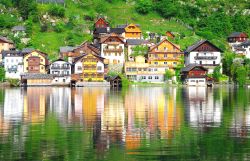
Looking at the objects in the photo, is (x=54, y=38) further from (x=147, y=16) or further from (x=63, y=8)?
(x=147, y=16)

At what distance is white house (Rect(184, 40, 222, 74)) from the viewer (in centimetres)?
10056

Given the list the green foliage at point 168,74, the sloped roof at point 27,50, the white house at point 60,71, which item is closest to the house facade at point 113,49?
the white house at point 60,71

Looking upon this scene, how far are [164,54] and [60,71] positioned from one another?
17.5 metres

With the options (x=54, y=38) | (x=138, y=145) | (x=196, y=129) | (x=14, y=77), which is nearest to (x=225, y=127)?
(x=196, y=129)

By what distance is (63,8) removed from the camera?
113250 millimetres

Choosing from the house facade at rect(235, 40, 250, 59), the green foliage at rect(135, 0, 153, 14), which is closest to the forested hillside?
the green foliage at rect(135, 0, 153, 14)

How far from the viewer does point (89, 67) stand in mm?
96500

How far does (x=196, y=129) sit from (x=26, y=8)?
86.5 metres

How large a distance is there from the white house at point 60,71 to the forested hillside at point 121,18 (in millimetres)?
5680

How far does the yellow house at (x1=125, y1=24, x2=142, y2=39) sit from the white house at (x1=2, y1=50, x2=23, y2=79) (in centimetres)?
1900

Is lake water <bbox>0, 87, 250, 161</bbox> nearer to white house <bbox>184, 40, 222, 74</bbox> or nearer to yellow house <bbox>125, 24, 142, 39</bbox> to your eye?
white house <bbox>184, 40, 222, 74</bbox>

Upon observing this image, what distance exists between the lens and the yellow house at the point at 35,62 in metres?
97.1

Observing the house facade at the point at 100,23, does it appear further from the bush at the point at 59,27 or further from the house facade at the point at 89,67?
the house facade at the point at 89,67

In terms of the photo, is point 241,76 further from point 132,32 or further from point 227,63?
point 132,32
